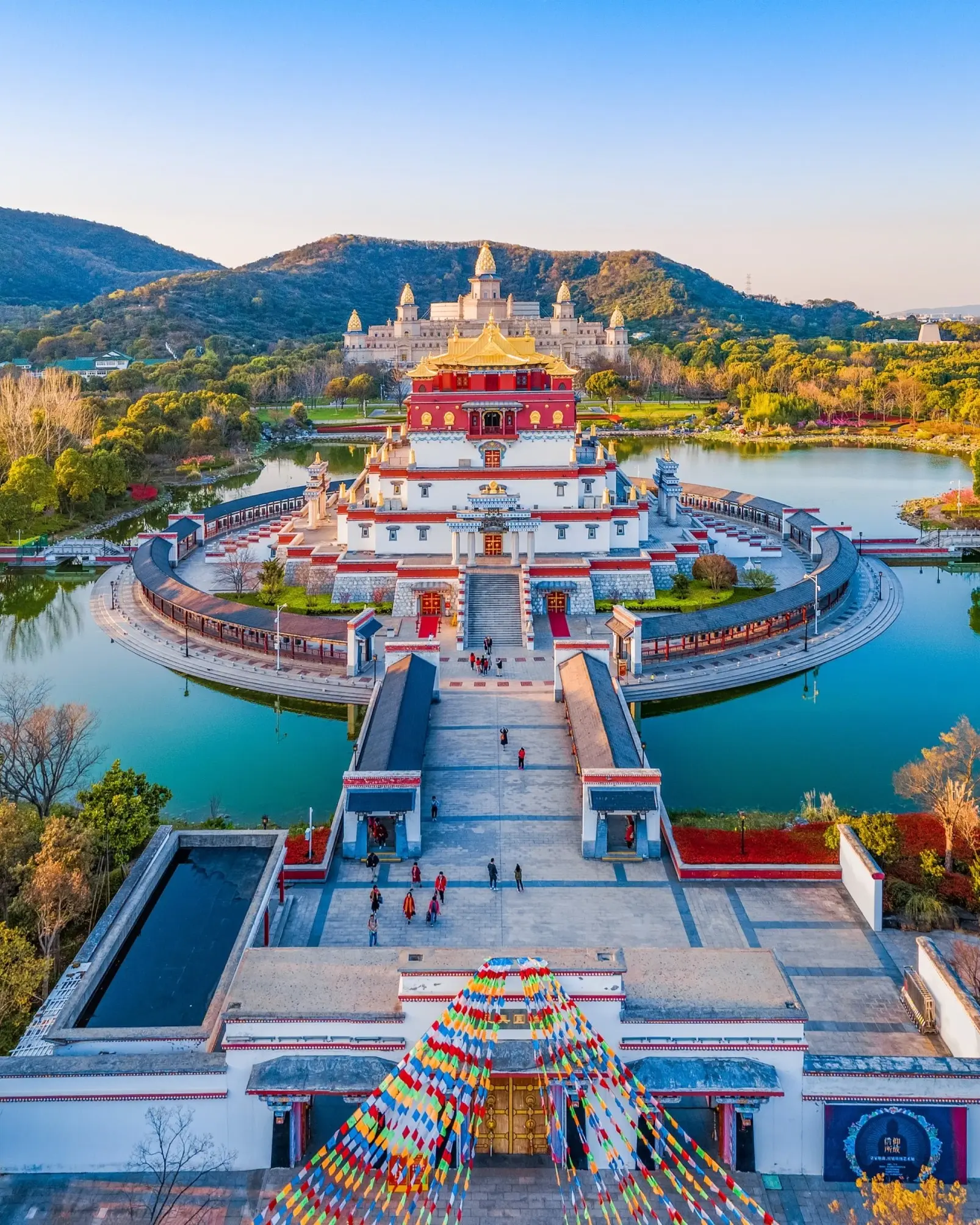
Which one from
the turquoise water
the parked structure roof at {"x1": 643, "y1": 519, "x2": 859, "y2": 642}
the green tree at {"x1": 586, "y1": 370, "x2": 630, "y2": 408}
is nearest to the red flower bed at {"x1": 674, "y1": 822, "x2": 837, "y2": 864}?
the turquoise water

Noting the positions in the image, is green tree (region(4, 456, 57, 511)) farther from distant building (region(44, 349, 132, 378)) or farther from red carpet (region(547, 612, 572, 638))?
distant building (region(44, 349, 132, 378))

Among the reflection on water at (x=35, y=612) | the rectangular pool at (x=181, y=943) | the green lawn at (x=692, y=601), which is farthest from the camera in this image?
the reflection on water at (x=35, y=612)

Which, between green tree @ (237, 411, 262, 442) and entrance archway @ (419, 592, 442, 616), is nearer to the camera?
entrance archway @ (419, 592, 442, 616)

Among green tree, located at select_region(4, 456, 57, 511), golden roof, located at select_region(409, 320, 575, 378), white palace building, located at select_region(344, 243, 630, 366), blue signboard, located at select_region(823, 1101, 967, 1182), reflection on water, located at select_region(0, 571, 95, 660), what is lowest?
reflection on water, located at select_region(0, 571, 95, 660)

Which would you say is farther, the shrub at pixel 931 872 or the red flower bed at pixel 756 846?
the red flower bed at pixel 756 846

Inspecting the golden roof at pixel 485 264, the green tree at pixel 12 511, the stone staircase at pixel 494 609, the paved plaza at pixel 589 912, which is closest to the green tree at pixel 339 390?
the golden roof at pixel 485 264

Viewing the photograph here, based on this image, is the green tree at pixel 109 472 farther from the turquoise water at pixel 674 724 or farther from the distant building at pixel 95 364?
the distant building at pixel 95 364
